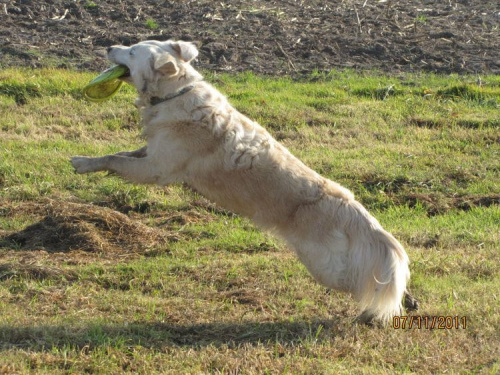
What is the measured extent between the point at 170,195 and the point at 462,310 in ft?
13.6

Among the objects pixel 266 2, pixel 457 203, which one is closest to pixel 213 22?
pixel 266 2

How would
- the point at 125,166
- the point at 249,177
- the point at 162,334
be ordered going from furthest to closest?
1. the point at 125,166
2. the point at 249,177
3. the point at 162,334

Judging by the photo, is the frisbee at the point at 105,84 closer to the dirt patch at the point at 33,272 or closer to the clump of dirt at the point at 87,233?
the clump of dirt at the point at 87,233

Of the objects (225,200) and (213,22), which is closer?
(225,200)

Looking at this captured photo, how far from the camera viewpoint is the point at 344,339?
671 centimetres

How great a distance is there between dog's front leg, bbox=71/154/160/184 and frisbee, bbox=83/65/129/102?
763 mm

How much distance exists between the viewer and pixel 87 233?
28.3 ft

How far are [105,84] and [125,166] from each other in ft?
3.89

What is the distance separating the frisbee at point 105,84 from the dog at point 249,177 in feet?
0.30

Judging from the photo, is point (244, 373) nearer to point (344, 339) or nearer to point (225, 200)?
point (344, 339)
